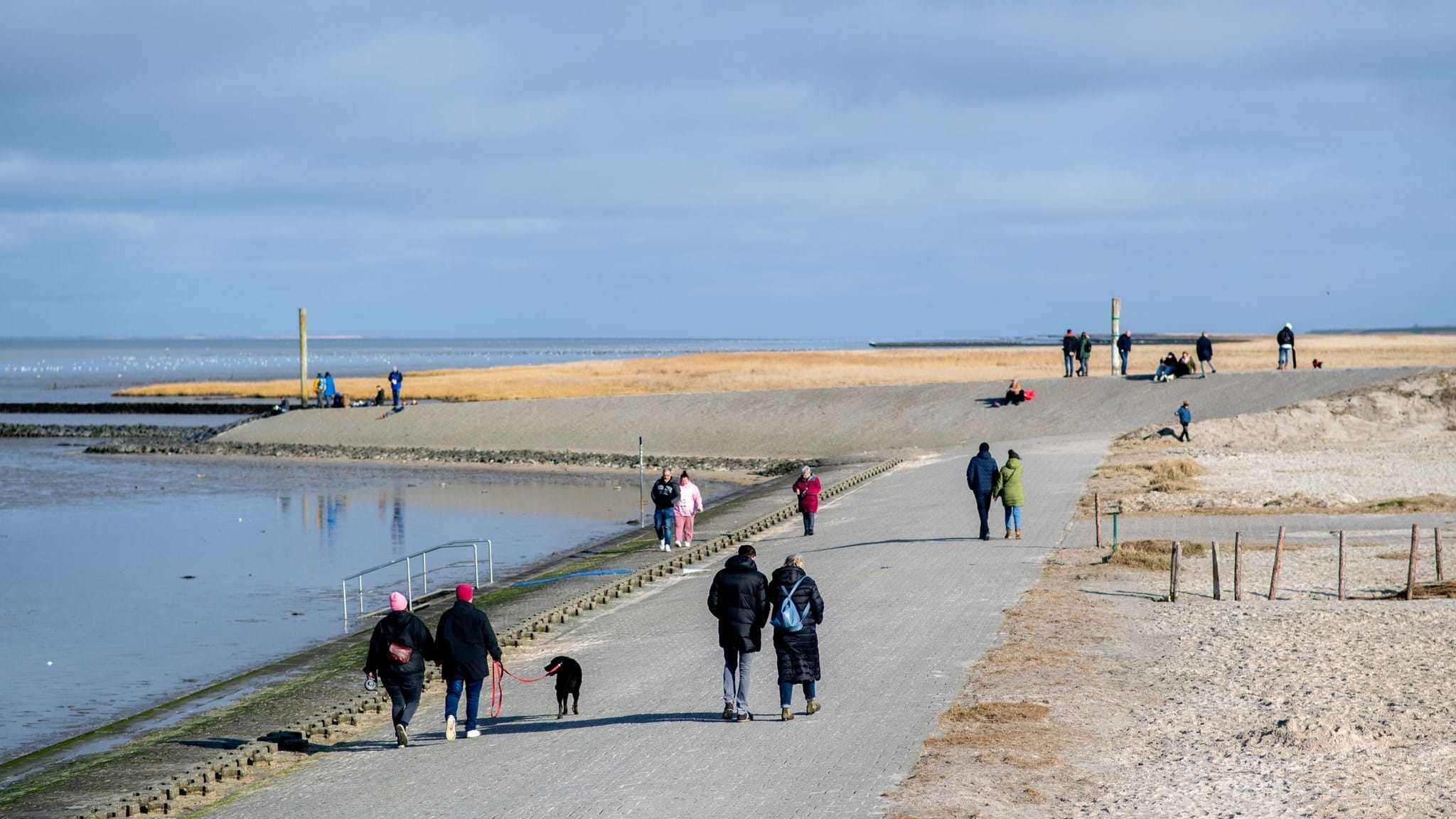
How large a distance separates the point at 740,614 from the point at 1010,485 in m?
12.3

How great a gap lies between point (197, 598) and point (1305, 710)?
2046cm

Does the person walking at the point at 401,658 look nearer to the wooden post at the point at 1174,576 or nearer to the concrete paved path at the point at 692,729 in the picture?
the concrete paved path at the point at 692,729

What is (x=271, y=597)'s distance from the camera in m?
26.3

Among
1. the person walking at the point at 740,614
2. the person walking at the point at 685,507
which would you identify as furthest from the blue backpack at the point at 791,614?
the person walking at the point at 685,507

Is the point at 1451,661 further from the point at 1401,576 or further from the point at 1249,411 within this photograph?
the point at 1249,411

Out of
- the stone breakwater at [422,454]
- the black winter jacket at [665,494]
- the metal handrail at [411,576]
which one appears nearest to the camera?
the metal handrail at [411,576]

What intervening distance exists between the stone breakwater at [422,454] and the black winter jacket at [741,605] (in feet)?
116

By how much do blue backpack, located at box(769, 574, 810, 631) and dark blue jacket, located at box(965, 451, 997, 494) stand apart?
11.8 m

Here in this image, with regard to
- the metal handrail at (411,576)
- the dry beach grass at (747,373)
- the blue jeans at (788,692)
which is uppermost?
the dry beach grass at (747,373)

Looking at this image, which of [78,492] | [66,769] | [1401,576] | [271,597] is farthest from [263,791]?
[78,492]

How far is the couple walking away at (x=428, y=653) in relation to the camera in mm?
13055

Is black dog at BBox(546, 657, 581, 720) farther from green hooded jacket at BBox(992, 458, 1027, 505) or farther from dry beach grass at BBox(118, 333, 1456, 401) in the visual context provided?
dry beach grass at BBox(118, 333, 1456, 401)

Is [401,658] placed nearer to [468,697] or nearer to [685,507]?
[468,697]

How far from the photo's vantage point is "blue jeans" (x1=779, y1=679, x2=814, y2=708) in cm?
1279
